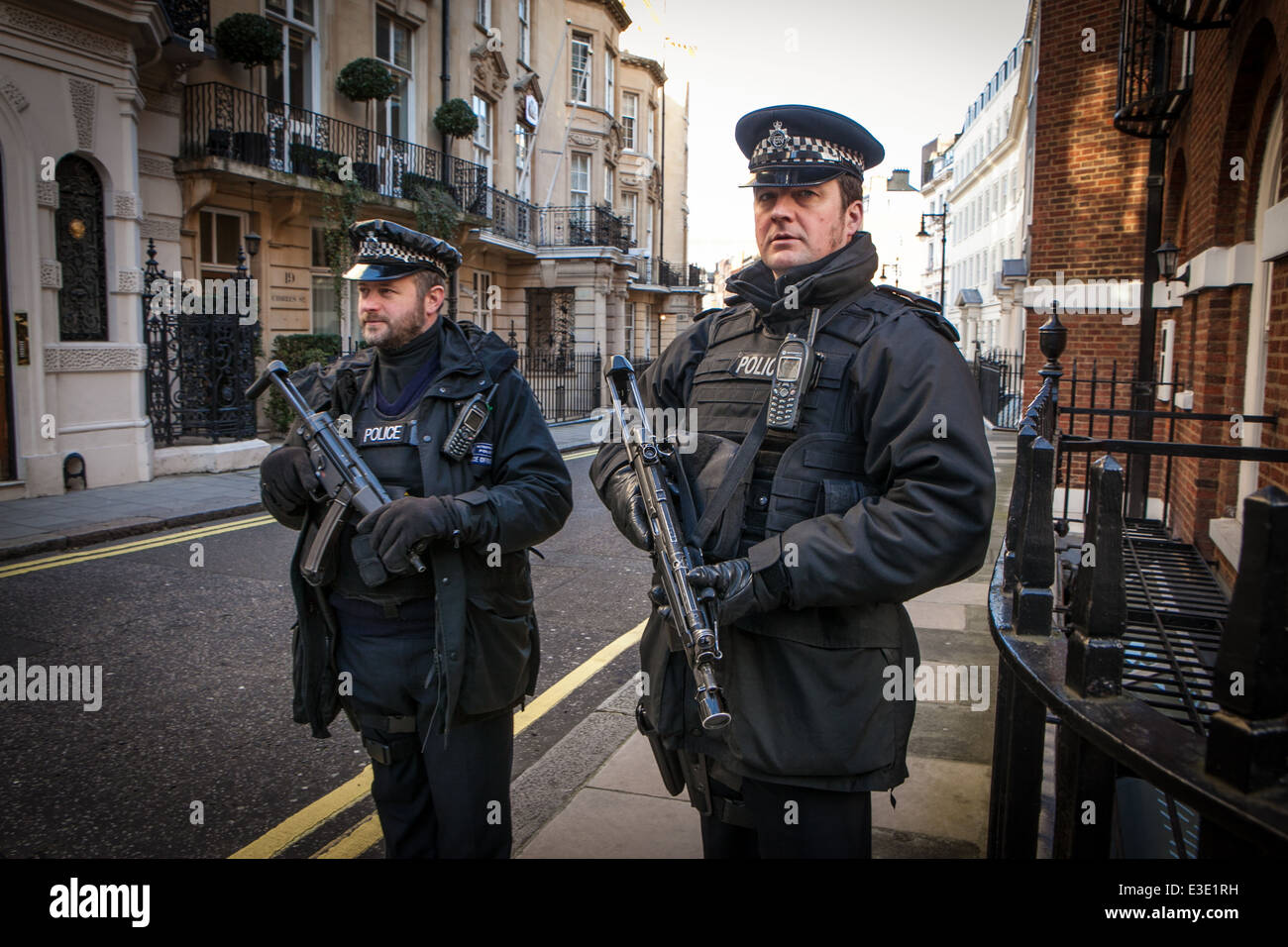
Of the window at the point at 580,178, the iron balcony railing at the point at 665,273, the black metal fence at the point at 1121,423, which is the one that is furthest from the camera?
the iron balcony railing at the point at 665,273

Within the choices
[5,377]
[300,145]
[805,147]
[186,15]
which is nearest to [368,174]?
[300,145]

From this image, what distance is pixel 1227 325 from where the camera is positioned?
252 inches

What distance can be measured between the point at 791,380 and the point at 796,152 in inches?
24.3

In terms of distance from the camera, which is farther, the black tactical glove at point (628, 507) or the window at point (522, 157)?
the window at point (522, 157)

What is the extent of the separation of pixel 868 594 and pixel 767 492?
Result: 1.25 feet

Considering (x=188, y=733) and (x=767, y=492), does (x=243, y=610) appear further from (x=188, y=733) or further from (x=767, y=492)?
(x=767, y=492)

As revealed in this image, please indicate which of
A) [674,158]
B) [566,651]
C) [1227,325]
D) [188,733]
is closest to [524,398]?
[188,733]

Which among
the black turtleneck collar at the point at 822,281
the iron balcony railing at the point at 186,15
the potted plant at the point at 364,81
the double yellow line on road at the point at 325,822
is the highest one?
the potted plant at the point at 364,81

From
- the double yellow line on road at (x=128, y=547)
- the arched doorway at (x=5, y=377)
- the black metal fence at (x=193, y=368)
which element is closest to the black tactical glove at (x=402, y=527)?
the double yellow line on road at (x=128, y=547)

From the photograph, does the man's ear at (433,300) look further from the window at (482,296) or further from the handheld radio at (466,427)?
the window at (482,296)

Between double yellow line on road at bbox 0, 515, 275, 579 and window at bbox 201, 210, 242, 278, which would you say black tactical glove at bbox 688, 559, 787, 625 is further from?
window at bbox 201, 210, 242, 278

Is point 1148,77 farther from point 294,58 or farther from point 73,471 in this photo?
point 294,58

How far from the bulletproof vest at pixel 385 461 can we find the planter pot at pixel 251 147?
1347 centimetres

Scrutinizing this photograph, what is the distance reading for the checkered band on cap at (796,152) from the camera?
7.59ft
